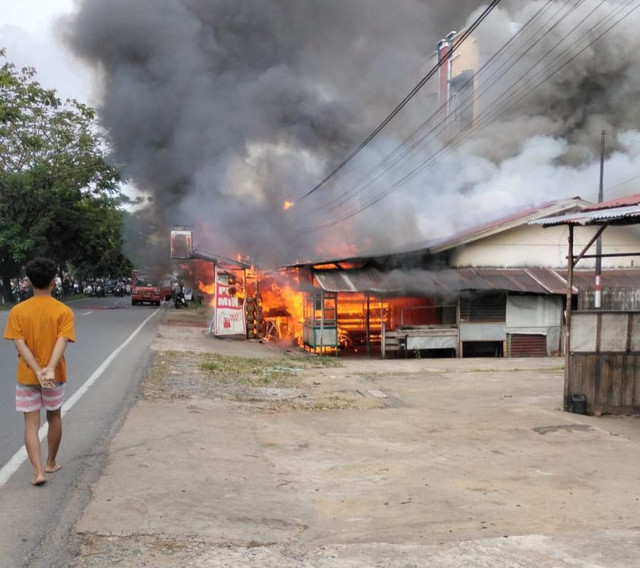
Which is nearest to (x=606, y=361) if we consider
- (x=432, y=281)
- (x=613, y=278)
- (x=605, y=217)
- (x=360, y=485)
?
(x=605, y=217)

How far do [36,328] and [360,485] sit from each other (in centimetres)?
262

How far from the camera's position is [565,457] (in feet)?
19.2

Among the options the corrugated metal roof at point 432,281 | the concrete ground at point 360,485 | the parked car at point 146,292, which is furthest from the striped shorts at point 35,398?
the parked car at point 146,292

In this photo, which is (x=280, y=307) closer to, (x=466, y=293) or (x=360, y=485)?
(x=466, y=293)

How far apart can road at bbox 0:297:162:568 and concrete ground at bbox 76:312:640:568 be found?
0.17m

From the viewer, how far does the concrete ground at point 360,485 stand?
11.5ft

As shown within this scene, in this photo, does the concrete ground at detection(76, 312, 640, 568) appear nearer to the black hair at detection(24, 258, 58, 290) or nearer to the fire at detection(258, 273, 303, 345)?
the black hair at detection(24, 258, 58, 290)

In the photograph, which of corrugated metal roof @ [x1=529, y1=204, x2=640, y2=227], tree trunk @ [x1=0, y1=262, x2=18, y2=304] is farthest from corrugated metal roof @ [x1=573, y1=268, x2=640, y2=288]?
tree trunk @ [x1=0, y1=262, x2=18, y2=304]

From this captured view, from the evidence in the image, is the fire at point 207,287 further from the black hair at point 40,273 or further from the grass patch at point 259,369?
the black hair at point 40,273

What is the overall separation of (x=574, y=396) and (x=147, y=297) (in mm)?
32550

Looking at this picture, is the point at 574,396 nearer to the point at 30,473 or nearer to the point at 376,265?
the point at 30,473

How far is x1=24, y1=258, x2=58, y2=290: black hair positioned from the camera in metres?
4.42

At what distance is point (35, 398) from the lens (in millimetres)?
4434

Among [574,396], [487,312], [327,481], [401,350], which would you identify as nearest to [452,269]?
[487,312]
